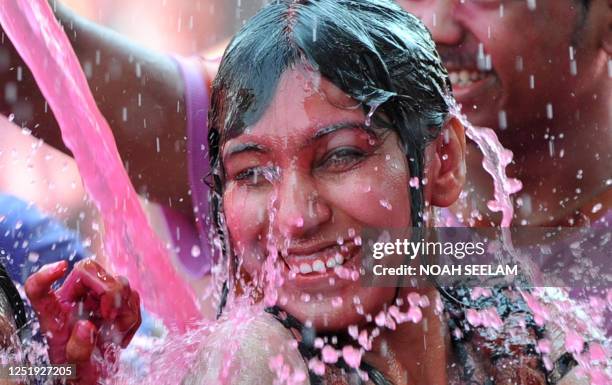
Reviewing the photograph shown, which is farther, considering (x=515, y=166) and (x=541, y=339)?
(x=515, y=166)

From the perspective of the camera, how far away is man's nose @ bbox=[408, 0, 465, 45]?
197cm

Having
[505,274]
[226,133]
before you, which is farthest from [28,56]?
[505,274]

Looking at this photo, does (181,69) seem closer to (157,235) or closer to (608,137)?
(157,235)

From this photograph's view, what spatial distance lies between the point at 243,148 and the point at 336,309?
0.27m

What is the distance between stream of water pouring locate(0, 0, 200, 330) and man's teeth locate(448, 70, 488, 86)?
827 mm

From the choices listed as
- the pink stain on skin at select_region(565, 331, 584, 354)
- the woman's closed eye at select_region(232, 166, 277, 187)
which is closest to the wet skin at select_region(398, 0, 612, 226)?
the pink stain on skin at select_region(565, 331, 584, 354)

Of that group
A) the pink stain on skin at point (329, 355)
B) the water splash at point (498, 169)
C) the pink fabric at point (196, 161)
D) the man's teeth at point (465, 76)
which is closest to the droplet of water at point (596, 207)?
the water splash at point (498, 169)

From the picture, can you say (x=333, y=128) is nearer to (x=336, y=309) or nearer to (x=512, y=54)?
(x=336, y=309)

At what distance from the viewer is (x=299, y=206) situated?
3.89 ft

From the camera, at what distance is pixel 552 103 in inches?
78.8

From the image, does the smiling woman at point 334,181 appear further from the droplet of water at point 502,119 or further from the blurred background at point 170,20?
the blurred background at point 170,20

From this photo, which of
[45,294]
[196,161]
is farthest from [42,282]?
[196,161]

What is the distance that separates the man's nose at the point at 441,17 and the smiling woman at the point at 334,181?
0.68 m

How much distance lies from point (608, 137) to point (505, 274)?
672 mm
